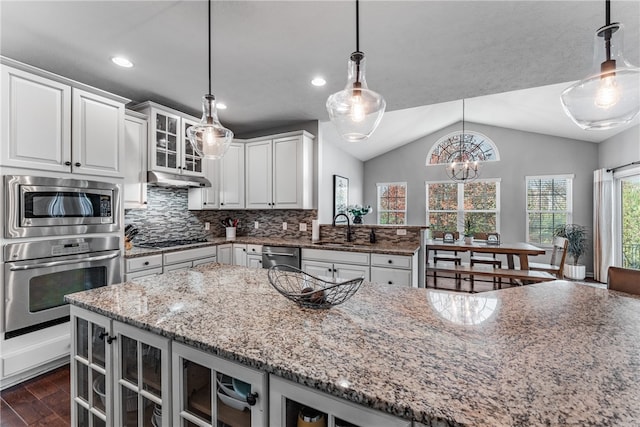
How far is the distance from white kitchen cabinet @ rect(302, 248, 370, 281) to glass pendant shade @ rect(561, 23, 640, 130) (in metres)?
2.14

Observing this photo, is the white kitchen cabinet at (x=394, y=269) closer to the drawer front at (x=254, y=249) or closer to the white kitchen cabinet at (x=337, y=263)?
the white kitchen cabinet at (x=337, y=263)

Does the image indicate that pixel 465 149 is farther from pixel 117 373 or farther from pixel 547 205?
pixel 117 373

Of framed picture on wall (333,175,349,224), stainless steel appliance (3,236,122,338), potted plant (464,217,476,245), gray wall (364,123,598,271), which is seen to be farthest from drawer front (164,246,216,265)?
gray wall (364,123,598,271)

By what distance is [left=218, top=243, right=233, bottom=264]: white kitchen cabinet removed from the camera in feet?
12.2

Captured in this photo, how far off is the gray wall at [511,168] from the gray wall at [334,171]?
20.5 inches

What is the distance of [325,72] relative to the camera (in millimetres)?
2580

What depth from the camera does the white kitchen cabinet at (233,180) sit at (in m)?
4.09

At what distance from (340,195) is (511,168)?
3.97 meters

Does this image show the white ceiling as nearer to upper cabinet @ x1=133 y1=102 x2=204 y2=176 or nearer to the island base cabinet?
upper cabinet @ x1=133 y1=102 x2=204 y2=176

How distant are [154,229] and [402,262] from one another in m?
2.91

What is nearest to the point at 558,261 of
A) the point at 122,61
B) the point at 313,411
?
the point at 313,411

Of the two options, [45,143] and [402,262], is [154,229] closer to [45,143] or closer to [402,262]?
[45,143]

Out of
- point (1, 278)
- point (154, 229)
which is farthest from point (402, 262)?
point (1, 278)

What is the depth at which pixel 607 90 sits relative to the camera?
3.94 ft
